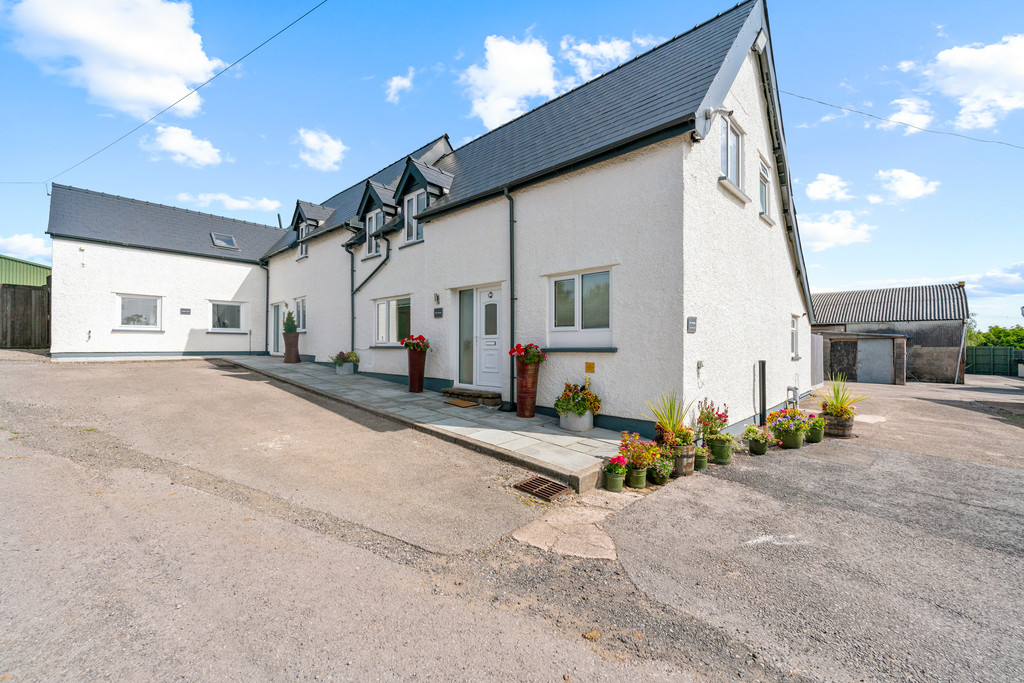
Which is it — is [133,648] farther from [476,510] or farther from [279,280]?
[279,280]

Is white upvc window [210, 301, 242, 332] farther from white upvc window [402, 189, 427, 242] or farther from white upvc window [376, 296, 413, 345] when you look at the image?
white upvc window [402, 189, 427, 242]

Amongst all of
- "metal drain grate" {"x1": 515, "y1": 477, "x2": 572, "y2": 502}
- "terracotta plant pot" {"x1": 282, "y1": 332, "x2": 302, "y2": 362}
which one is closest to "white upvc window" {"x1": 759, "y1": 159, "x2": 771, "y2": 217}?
"metal drain grate" {"x1": 515, "y1": 477, "x2": 572, "y2": 502}

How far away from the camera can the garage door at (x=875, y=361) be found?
20500mm

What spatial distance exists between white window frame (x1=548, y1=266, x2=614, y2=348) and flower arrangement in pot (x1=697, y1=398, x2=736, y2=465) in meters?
1.92

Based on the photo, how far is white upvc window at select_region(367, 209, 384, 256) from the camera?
1330cm

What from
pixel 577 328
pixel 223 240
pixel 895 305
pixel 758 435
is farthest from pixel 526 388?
pixel 895 305

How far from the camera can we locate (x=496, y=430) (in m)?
7.25

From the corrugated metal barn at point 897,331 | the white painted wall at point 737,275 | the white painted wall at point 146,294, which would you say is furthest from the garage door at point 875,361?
the white painted wall at point 146,294

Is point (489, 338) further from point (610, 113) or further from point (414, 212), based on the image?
point (610, 113)

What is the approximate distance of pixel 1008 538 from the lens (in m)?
4.06

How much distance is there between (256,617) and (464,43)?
29.0ft

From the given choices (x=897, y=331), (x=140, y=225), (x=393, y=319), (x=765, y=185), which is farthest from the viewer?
(x=897, y=331)

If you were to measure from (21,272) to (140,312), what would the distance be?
1011 centimetres

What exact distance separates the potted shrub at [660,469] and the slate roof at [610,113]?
4.99 m
